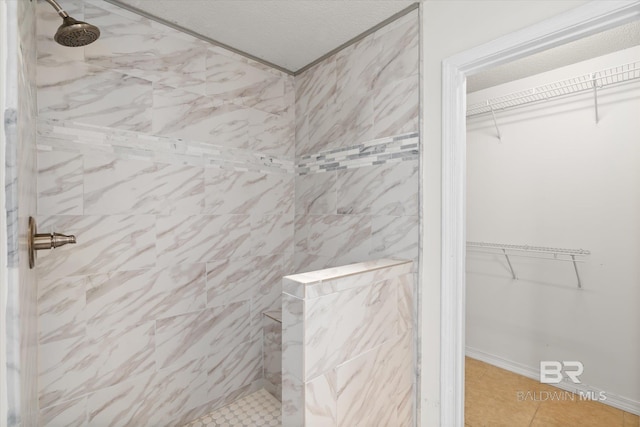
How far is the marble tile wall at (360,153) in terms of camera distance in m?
1.62

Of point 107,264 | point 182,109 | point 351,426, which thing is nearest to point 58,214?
point 107,264

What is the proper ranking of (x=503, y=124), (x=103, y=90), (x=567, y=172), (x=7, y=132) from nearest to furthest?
(x=7, y=132)
(x=103, y=90)
(x=567, y=172)
(x=503, y=124)

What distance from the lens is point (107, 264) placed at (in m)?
1.50

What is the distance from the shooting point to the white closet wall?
199 cm

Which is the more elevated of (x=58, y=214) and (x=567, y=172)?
(x=567, y=172)

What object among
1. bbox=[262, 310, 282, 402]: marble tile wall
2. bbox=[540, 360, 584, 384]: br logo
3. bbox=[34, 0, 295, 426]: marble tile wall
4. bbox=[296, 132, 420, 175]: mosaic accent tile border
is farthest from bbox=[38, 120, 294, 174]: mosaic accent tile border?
bbox=[540, 360, 584, 384]: br logo

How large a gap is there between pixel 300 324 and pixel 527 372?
2.26m

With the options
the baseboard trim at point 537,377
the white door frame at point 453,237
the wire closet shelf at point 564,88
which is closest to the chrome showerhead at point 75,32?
the white door frame at point 453,237

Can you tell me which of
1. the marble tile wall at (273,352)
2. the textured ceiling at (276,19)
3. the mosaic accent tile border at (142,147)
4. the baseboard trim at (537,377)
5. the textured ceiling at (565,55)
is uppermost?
the textured ceiling at (565,55)

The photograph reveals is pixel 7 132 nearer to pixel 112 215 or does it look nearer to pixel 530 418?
pixel 112 215

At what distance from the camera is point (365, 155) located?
5.95 feet

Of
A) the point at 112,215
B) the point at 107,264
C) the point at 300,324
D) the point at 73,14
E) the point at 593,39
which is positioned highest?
the point at 593,39

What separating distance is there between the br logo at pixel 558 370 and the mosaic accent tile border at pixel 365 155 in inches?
78.0

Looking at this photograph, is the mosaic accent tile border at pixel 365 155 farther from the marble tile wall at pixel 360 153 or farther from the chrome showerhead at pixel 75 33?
the chrome showerhead at pixel 75 33
